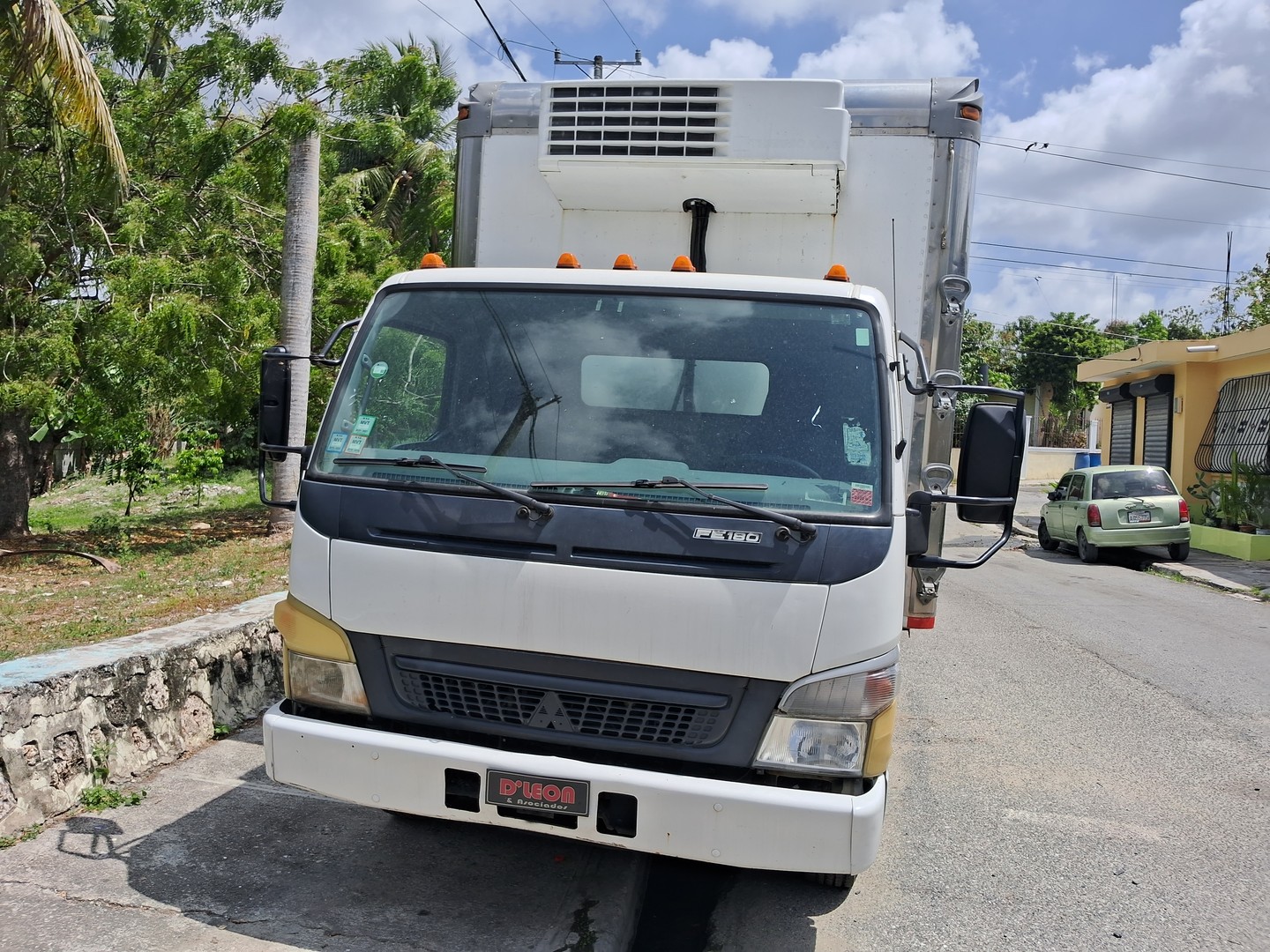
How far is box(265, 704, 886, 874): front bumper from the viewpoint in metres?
3.13

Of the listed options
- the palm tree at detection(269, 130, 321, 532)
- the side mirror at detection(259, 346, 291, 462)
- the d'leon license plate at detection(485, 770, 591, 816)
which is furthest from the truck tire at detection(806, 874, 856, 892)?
the palm tree at detection(269, 130, 321, 532)

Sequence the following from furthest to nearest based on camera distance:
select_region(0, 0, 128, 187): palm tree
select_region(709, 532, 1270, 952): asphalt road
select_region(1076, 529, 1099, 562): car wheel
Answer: select_region(1076, 529, 1099, 562): car wheel < select_region(0, 0, 128, 187): palm tree < select_region(709, 532, 1270, 952): asphalt road

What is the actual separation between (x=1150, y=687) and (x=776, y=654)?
5.58 metres

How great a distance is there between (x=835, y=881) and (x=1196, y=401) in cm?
2240

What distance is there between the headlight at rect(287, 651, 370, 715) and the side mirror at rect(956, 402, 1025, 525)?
84.2 inches

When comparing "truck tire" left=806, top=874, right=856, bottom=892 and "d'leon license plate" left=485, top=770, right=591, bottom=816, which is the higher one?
"d'leon license plate" left=485, top=770, right=591, bottom=816

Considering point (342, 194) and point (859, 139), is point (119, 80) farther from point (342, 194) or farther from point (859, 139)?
point (859, 139)

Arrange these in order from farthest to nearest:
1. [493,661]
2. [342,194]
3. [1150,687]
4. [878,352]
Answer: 1. [342,194]
2. [1150,687]
3. [878,352]
4. [493,661]

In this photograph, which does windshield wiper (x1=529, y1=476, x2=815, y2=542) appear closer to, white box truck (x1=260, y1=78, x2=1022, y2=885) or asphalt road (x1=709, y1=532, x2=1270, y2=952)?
white box truck (x1=260, y1=78, x2=1022, y2=885)

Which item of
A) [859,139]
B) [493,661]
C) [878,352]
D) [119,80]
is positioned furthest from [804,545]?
[119,80]

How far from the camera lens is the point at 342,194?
15.9 m

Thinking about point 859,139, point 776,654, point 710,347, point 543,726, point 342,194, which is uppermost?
point 342,194

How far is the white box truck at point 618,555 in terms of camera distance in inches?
127

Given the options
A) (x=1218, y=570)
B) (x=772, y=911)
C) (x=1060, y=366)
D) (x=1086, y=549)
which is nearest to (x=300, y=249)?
(x=772, y=911)
